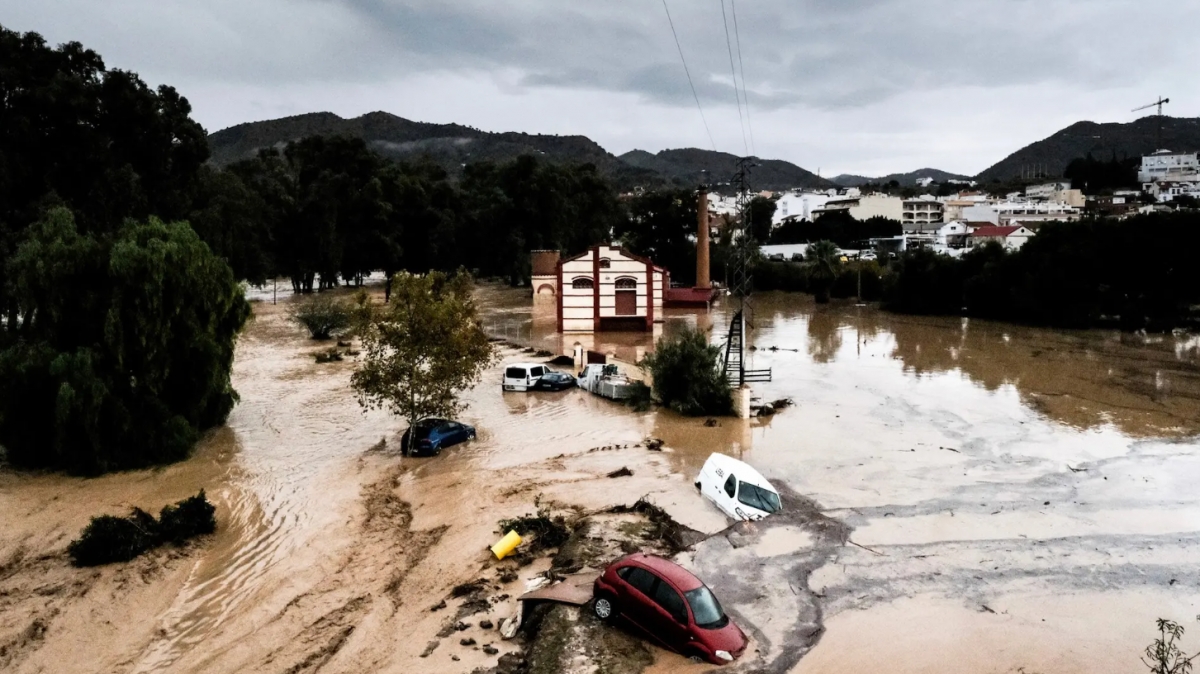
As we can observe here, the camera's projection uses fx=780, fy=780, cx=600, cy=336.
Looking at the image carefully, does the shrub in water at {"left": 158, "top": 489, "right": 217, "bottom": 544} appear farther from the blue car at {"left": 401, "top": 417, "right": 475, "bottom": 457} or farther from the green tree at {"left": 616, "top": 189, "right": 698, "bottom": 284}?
the green tree at {"left": 616, "top": 189, "right": 698, "bottom": 284}

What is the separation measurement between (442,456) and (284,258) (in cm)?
6043

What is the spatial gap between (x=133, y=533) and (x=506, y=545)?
7.58 m

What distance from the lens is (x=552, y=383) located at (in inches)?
1272

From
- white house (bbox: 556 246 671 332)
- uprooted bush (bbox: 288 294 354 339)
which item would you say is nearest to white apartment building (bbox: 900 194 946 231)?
white house (bbox: 556 246 671 332)

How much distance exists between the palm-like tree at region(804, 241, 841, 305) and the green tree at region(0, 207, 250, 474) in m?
61.2

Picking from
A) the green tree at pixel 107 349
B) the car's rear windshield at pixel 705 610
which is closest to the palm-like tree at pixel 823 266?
the green tree at pixel 107 349

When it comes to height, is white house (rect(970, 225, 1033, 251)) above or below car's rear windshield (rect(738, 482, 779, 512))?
above

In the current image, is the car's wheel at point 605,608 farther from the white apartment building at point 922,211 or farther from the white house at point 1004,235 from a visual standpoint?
the white apartment building at point 922,211

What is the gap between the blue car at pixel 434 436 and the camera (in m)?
22.7

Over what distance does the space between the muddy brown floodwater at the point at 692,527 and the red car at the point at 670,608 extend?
0.35 meters

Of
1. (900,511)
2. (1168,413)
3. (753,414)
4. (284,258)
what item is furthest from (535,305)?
(900,511)

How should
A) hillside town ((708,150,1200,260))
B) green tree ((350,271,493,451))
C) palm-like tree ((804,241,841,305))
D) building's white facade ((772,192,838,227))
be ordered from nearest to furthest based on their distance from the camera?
green tree ((350,271,493,451))
palm-like tree ((804,241,841,305))
hillside town ((708,150,1200,260))
building's white facade ((772,192,838,227))

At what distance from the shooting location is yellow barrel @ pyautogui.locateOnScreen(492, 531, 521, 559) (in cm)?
1453

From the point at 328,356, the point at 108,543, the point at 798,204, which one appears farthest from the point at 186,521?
the point at 798,204
